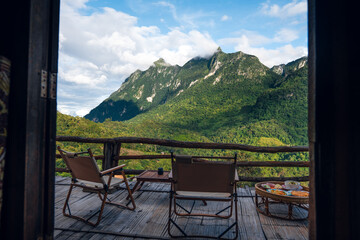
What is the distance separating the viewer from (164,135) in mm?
27188

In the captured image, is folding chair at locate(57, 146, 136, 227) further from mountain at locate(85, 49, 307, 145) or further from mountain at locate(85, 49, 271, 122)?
mountain at locate(85, 49, 271, 122)

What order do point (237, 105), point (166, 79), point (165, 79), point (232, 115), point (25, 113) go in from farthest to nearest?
point (165, 79)
point (166, 79)
point (237, 105)
point (232, 115)
point (25, 113)

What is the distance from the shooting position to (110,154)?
4723 mm

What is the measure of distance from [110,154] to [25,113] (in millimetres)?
3550

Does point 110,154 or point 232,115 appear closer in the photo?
point 110,154

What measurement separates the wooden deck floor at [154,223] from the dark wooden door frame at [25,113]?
1.35 metres

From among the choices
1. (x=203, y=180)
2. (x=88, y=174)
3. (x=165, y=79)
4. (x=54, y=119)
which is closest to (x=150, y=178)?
(x=88, y=174)

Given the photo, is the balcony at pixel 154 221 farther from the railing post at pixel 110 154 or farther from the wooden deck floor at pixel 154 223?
the railing post at pixel 110 154

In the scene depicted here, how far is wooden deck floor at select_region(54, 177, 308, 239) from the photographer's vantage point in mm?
2568

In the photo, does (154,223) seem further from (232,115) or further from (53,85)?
(232,115)

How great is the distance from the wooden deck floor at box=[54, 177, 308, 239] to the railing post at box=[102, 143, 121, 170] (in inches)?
37.3
